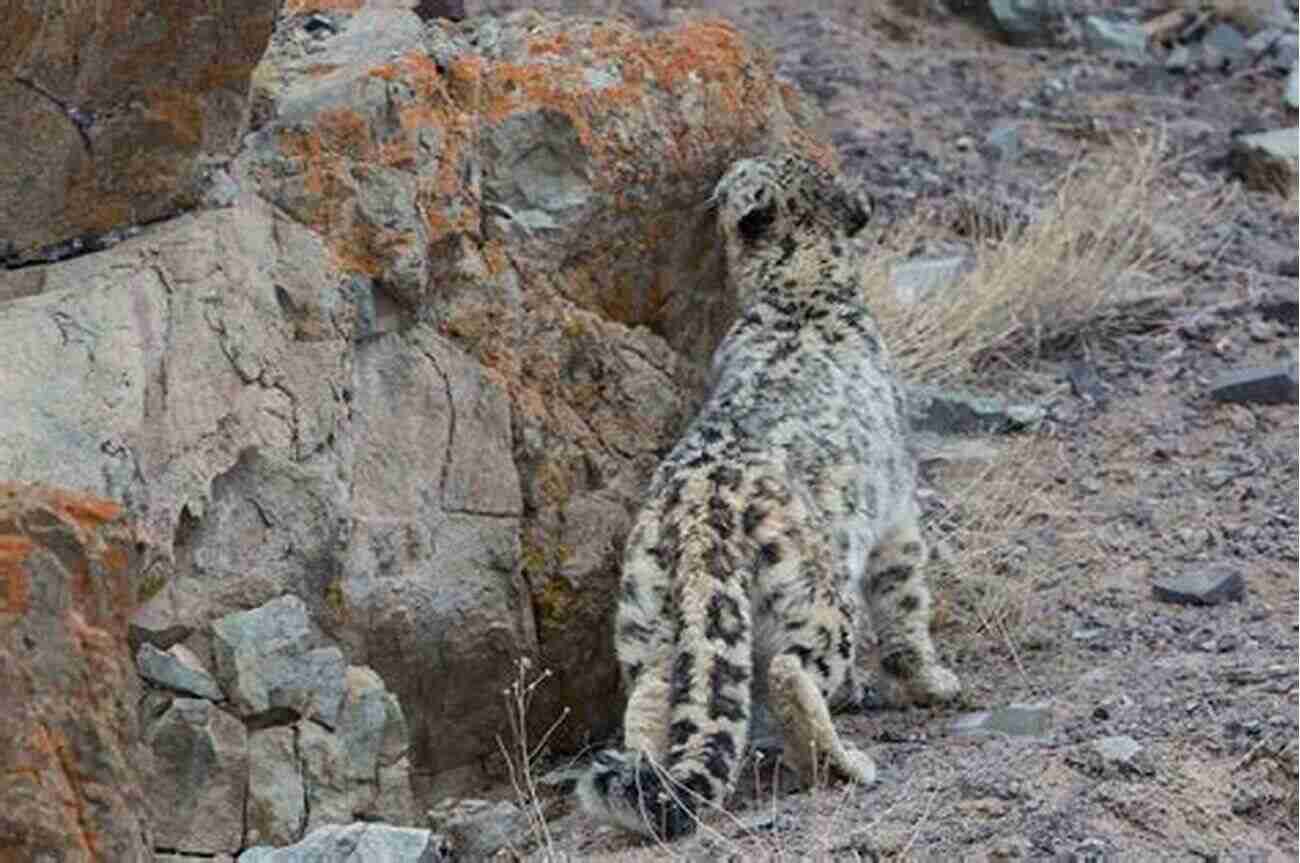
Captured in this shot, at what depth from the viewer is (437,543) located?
359 inches

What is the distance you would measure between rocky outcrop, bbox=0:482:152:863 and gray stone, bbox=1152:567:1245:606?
A: 16.7ft

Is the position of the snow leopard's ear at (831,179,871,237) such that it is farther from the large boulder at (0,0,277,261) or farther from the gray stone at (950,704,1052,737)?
the large boulder at (0,0,277,261)

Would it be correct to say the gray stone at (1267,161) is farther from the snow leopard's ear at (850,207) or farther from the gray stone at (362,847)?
the gray stone at (362,847)

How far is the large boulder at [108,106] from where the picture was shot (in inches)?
318

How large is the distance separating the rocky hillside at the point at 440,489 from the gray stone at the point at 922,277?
2.46 ft

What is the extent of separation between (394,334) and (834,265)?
1805 mm

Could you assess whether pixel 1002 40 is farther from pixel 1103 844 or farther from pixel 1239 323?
pixel 1103 844

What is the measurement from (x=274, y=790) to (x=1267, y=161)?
8.74 m

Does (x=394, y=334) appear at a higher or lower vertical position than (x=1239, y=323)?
higher

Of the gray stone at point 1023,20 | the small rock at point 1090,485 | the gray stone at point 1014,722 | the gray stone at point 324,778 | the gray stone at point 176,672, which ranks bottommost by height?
the small rock at point 1090,485

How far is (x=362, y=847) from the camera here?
24.0ft

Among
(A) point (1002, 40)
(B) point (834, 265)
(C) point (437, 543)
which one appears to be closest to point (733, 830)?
(C) point (437, 543)

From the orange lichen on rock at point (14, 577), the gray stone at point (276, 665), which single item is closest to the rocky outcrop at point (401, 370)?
the gray stone at point (276, 665)

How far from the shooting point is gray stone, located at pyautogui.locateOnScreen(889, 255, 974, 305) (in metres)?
13.0
